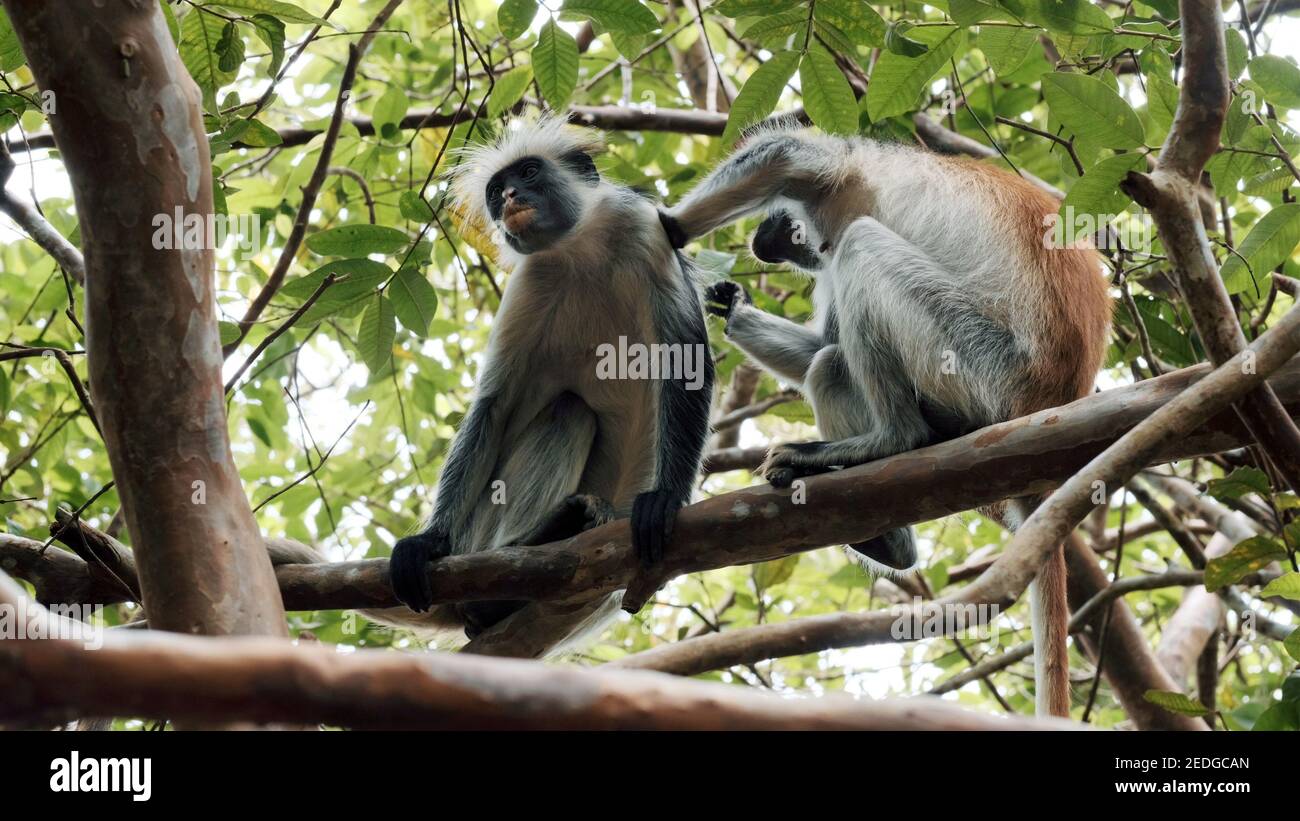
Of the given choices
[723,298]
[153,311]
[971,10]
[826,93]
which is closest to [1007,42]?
[971,10]

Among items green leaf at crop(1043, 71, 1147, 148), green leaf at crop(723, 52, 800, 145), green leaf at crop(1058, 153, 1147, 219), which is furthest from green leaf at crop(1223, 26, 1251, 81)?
green leaf at crop(723, 52, 800, 145)

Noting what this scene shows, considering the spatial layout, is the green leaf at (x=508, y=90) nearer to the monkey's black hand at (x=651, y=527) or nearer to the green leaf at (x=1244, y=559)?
the monkey's black hand at (x=651, y=527)

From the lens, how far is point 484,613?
5.87 metres

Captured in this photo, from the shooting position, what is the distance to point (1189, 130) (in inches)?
151

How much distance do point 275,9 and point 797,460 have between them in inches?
111

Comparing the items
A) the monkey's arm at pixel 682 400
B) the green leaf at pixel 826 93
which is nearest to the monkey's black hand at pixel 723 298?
the monkey's arm at pixel 682 400

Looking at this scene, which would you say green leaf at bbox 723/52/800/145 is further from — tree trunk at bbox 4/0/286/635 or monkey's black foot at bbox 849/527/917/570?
tree trunk at bbox 4/0/286/635

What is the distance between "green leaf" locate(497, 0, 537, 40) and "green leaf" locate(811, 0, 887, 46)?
3.57 feet

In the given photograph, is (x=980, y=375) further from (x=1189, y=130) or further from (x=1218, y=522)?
(x=1218, y=522)

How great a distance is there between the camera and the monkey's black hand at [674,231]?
19.6ft

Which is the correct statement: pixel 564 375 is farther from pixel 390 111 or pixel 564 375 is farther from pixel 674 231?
pixel 390 111

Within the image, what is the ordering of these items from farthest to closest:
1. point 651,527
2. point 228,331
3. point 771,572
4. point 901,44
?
1. point 771,572
2. point 228,331
3. point 651,527
4. point 901,44

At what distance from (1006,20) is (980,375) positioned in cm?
156
